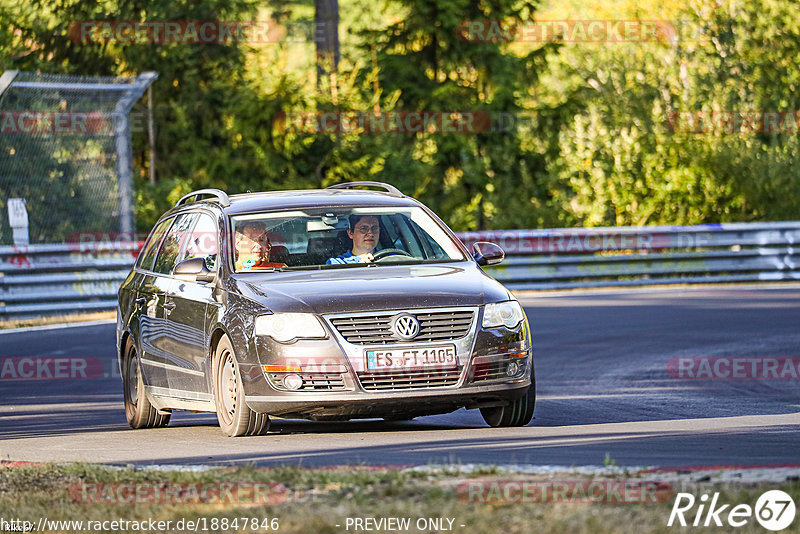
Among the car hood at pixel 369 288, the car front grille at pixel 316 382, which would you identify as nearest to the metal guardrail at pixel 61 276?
the car hood at pixel 369 288

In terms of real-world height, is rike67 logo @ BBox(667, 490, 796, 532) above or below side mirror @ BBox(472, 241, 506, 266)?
below

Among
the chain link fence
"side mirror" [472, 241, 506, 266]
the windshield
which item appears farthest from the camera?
the chain link fence

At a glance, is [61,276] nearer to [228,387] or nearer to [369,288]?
[228,387]

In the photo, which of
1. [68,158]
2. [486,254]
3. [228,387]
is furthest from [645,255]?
[228,387]

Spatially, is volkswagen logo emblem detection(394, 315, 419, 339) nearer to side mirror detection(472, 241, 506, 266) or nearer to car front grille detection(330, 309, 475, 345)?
car front grille detection(330, 309, 475, 345)

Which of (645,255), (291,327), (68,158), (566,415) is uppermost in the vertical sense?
(68,158)

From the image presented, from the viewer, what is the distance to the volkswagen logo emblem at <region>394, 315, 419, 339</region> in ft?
30.7

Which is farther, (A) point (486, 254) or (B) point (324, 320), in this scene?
(A) point (486, 254)

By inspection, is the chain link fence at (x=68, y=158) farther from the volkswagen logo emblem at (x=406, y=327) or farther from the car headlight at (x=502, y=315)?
the volkswagen logo emblem at (x=406, y=327)

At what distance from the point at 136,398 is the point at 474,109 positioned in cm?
2230

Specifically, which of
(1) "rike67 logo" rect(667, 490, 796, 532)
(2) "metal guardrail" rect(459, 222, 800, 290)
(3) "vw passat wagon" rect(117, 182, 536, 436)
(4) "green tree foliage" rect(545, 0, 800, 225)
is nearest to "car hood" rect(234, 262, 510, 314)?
(3) "vw passat wagon" rect(117, 182, 536, 436)

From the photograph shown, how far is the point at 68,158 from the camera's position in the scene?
22.8 m

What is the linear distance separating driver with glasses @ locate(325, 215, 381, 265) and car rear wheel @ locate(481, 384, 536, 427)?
1.35 metres

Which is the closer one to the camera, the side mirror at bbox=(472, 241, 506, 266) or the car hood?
the car hood
